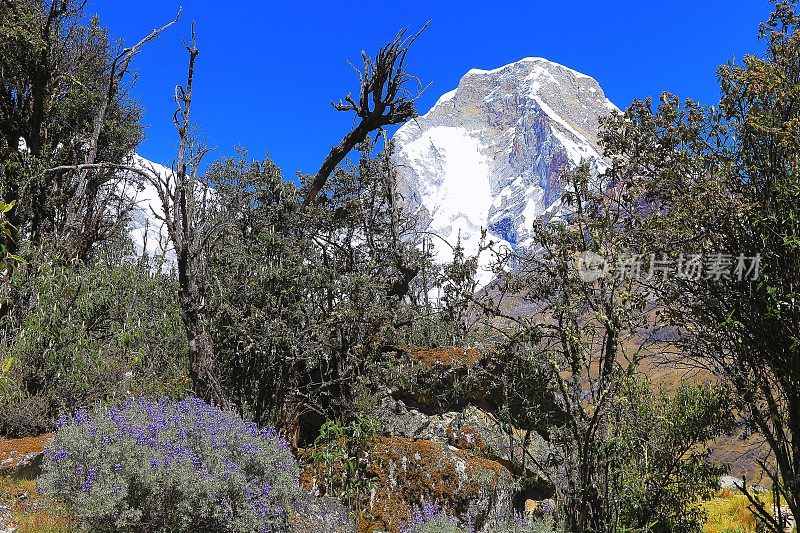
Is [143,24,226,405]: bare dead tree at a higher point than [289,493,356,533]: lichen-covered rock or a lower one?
higher

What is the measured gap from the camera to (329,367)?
7.58 metres

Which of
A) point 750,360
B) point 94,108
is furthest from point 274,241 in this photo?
point 94,108

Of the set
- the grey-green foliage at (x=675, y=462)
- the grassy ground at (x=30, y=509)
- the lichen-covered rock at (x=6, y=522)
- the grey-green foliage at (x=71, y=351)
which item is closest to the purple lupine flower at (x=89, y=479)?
the grassy ground at (x=30, y=509)

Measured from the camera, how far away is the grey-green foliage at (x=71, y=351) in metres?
8.61

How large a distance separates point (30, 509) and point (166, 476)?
86.5 inches

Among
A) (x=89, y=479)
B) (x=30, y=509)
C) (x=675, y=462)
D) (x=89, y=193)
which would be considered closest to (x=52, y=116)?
(x=89, y=193)

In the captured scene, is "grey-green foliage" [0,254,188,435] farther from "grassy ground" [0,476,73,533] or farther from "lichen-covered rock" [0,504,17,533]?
"lichen-covered rock" [0,504,17,533]

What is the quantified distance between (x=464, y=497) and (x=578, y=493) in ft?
3.81

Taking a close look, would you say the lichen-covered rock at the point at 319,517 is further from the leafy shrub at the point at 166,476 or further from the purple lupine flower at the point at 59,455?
the purple lupine flower at the point at 59,455

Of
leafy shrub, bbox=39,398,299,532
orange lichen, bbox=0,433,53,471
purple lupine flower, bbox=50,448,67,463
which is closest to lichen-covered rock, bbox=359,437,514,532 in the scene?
leafy shrub, bbox=39,398,299,532

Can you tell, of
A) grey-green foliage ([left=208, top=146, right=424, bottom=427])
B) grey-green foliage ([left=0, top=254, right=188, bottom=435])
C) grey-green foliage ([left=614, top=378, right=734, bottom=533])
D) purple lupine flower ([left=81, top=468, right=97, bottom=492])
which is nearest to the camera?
purple lupine flower ([left=81, top=468, right=97, bottom=492])

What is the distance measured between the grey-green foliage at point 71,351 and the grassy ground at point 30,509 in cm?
192

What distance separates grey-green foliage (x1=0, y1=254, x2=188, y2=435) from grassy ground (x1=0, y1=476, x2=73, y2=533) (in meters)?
1.92

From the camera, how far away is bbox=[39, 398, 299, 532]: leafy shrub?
4469mm
